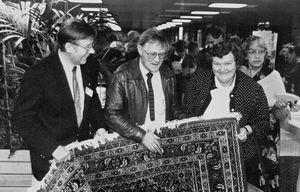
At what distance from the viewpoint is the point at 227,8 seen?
3332 mm

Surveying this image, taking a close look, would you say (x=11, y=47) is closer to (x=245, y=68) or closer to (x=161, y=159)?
(x=161, y=159)

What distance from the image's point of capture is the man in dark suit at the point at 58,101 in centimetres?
187

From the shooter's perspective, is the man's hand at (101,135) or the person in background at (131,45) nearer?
the man's hand at (101,135)

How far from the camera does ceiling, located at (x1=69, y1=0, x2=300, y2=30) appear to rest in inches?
126

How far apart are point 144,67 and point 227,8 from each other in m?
1.39

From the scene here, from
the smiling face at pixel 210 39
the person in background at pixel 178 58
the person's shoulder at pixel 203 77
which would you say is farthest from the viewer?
the person in background at pixel 178 58

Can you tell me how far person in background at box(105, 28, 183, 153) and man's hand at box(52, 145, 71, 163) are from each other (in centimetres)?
32

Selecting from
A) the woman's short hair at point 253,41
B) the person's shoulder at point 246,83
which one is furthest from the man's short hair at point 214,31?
the person's shoulder at point 246,83

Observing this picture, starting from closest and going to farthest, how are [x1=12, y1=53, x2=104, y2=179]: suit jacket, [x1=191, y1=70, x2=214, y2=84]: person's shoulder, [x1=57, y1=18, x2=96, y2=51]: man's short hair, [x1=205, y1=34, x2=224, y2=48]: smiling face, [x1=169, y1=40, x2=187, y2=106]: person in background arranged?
[x1=12, y1=53, x2=104, y2=179]: suit jacket → [x1=57, y1=18, x2=96, y2=51]: man's short hair → [x1=191, y1=70, x2=214, y2=84]: person's shoulder → [x1=205, y1=34, x2=224, y2=48]: smiling face → [x1=169, y1=40, x2=187, y2=106]: person in background

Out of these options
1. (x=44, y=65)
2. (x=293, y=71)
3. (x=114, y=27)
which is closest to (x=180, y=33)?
(x=114, y=27)

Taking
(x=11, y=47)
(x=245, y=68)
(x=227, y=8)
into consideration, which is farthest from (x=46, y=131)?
(x=227, y=8)

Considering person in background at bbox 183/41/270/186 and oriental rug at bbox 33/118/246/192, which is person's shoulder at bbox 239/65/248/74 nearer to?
person in background at bbox 183/41/270/186

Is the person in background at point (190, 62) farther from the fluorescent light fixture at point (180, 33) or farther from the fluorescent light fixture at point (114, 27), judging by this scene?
the fluorescent light fixture at point (114, 27)

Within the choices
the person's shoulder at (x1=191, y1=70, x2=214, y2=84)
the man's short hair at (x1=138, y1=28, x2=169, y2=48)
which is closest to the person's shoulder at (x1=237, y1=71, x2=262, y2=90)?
the person's shoulder at (x1=191, y1=70, x2=214, y2=84)
